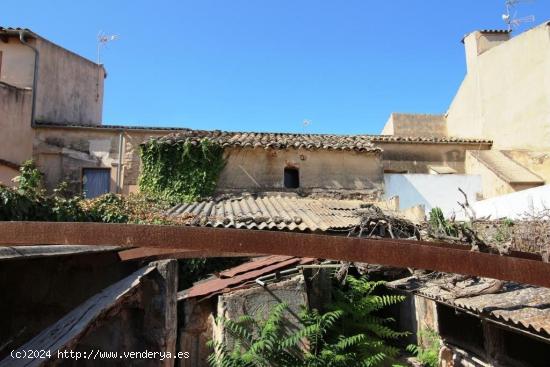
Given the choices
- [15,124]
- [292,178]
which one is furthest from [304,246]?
[15,124]

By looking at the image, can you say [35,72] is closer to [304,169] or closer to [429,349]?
[304,169]

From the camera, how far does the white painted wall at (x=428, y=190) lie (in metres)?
15.5

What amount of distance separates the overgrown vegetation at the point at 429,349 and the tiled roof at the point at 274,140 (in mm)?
6752

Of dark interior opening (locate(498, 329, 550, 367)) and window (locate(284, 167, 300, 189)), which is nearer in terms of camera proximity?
dark interior opening (locate(498, 329, 550, 367))

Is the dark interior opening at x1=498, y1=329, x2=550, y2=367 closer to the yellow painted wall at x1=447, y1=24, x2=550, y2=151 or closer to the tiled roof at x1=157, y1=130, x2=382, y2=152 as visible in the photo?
the tiled roof at x1=157, y1=130, x2=382, y2=152

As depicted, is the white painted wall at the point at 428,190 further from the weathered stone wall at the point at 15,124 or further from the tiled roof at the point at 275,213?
the weathered stone wall at the point at 15,124

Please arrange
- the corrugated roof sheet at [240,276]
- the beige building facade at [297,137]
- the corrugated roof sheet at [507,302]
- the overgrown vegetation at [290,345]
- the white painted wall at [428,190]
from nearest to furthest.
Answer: the corrugated roof sheet at [507,302]
the overgrown vegetation at [290,345]
the corrugated roof sheet at [240,276]
the beige building facade at [297,137]
the white painted wall at [428,190]

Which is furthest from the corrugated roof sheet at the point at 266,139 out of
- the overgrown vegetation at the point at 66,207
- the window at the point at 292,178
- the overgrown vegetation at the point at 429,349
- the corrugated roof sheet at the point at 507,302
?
the corrugated roof sheet at the point at 507,302

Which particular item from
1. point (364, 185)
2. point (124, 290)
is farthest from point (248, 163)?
point (124, 290)

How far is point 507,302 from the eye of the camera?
5238 millimetres

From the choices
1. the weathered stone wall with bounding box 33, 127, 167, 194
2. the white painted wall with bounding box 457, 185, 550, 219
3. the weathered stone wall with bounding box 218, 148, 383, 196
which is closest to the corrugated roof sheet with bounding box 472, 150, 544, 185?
the white painted wall with bounding box 457, 185, 550, 219

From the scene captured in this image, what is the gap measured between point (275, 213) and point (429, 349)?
15.2 feet

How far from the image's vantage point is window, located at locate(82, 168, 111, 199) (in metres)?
16.5

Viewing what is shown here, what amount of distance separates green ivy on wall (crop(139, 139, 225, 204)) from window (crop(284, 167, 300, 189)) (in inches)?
88.1
